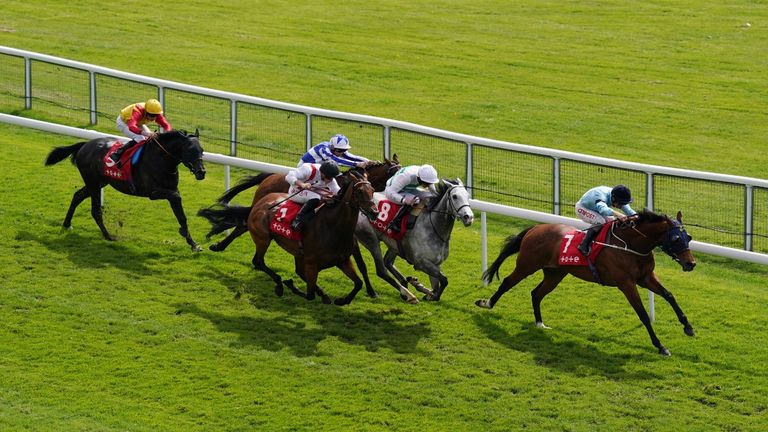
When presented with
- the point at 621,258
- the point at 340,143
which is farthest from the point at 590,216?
the point at 340,143

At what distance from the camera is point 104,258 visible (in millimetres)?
14344

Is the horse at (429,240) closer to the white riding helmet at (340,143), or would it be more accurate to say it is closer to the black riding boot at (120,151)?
the white riding helmet at (340,143)

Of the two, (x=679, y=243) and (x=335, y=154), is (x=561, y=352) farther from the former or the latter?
(x=335, y=154)

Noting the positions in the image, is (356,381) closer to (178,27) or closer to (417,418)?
(417,418)

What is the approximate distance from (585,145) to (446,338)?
841 centimetres

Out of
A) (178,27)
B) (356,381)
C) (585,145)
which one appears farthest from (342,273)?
(178,27)

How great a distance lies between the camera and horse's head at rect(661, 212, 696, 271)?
39.2ft

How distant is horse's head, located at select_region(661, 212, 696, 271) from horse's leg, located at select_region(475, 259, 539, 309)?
1.46 m

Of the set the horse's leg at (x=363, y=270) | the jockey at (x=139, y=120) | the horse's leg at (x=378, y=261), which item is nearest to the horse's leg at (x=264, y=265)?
the horse's leg at (x=363, y=270)

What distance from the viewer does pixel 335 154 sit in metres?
14.2

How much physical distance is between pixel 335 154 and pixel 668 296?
3764 millimetres

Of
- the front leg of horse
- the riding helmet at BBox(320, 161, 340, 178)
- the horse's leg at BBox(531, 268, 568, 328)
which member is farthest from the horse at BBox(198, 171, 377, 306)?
the horse's leg at BBox(531, 268, 568, 328)

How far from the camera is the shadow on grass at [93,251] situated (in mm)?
14148

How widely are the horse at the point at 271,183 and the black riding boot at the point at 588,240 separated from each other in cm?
220
